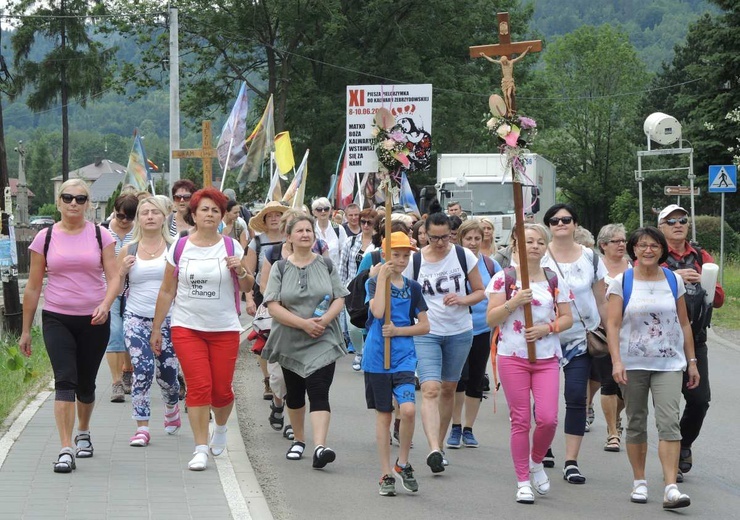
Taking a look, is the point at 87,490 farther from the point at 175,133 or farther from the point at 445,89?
the point at 445,89

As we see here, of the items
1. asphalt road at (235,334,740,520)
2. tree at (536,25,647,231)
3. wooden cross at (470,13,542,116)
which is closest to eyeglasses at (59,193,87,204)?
asphalt road at (235,334,740,520)

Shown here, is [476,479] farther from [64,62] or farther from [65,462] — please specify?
[64,62]

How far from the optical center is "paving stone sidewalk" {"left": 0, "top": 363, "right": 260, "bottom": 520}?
6.39m

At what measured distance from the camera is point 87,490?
688 centimetres

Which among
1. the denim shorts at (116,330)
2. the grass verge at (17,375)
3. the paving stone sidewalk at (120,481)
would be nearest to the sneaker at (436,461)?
the paving stone sidewalk at (120,481)

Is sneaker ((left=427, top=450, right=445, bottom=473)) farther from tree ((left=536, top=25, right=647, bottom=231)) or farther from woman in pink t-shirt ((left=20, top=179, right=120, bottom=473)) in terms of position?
tree ((left=536, top=25, right=647, bottom=231))

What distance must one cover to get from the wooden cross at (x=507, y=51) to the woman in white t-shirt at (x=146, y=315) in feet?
9.10

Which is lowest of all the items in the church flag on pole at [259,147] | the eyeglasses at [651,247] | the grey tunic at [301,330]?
the grey tunic at [301,330]

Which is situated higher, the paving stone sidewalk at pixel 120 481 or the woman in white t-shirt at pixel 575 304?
the woman in white t-shirt at pixel 575 304

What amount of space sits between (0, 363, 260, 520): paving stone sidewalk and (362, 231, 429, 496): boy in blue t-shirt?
34.8 inches

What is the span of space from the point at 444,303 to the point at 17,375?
208 inches

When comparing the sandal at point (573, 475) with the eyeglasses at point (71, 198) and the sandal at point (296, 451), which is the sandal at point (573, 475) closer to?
the sandal at point (296, 451)

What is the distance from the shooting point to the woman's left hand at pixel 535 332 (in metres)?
7.22

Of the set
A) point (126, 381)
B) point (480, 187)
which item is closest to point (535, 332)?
point (126, 381)
